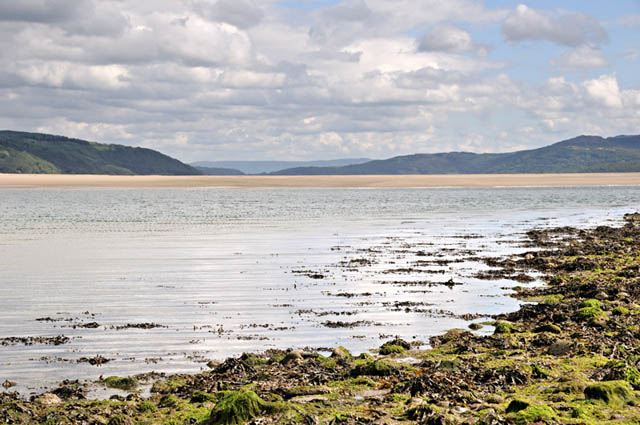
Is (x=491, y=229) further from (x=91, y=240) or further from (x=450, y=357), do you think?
(x=450, y=357)

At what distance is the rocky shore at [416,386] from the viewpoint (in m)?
10.6

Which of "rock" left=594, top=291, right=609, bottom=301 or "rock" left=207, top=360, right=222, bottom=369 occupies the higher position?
"rock" left=594, top=291, right=609, bottom=301

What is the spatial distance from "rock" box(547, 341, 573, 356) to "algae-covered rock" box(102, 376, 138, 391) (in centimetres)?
890

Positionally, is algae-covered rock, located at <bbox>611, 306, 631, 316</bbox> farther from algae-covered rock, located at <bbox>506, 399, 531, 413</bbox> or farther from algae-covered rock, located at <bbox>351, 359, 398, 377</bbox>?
algae-covered rock, located at <bbox>506, 399, 531, 413</bbox>

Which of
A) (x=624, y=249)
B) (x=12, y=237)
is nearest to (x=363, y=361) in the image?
(x=624, y=249)

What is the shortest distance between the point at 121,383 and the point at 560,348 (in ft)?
30.8

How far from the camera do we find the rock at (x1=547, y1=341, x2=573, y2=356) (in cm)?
1456

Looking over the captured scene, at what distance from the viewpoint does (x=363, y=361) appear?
14.2 m

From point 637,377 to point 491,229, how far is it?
4088cm

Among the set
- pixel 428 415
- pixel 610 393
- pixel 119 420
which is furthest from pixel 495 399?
pixel 119 420

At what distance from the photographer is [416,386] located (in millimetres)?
12078

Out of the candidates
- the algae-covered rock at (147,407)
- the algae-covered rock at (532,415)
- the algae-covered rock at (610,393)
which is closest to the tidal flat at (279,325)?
the algae-covered rock at (147,407)

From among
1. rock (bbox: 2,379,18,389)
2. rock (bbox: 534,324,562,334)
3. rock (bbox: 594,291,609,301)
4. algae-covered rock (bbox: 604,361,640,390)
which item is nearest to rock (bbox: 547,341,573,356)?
rock (bbox: 534,324,562,334)

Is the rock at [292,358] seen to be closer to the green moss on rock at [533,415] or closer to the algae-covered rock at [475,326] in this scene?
the green moss on rock at [533,415]
